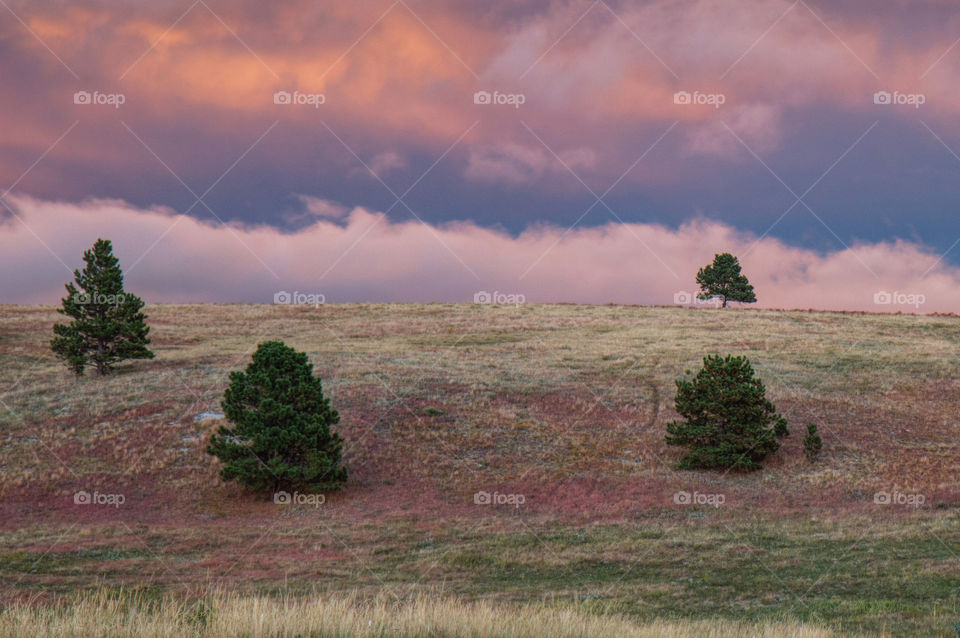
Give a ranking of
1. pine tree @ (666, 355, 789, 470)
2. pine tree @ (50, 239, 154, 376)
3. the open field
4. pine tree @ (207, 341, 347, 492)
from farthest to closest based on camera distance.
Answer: pine tree @ (50, 239, 154, 376) < pine tree @ (666, 355, 789, 470) < pine tree @ (207, 341, 347, 492) < the open field

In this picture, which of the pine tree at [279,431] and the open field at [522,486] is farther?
the pine tree at [279,431]

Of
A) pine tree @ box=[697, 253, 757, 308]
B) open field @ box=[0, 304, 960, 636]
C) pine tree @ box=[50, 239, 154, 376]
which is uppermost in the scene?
pine tree @ box=[697, 253, 757, 308]

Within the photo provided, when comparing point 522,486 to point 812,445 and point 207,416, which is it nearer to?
point 812,445

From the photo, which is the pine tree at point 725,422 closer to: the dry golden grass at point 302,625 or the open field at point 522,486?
the open field at point 522,486

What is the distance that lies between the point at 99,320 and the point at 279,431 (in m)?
25.9

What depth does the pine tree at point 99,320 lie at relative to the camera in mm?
47344

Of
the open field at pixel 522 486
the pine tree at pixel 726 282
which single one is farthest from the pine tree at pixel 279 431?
the pine tree at pixel 726 282

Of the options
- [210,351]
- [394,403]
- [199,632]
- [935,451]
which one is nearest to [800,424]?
[935,451]

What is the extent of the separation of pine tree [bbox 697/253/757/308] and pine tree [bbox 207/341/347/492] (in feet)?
239

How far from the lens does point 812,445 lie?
1313 inches

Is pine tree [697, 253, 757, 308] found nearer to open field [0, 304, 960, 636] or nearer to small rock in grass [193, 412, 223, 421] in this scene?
open field [0, 304, 960, 636]

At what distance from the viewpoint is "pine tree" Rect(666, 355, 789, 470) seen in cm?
3319

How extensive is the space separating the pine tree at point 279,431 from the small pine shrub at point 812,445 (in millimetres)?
22040

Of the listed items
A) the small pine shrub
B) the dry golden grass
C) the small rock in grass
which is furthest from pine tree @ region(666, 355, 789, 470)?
the dry golden grass
